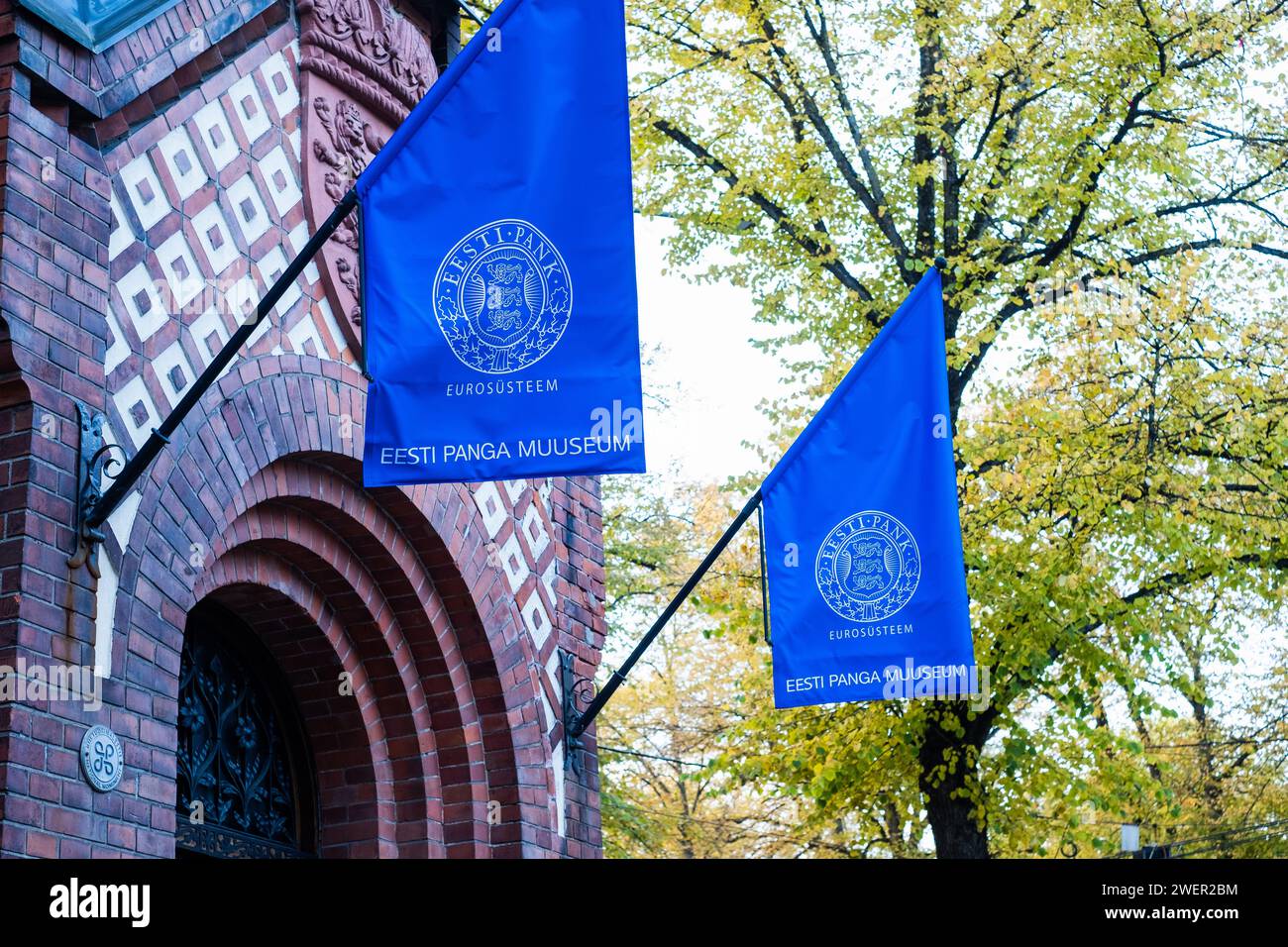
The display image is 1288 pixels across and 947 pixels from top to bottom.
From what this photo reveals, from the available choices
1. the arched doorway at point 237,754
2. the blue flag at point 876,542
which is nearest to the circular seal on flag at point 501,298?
the arched doorway at point 237,754

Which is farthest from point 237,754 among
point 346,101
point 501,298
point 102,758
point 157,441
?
point 346,101

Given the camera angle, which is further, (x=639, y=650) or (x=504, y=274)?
(x=639, y=650)

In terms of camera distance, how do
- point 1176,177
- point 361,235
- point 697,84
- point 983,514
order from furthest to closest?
point 697,84 < point 1176,177 < point 983,514 < point 361,235

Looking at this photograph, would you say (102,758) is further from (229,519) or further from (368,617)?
(368,617)

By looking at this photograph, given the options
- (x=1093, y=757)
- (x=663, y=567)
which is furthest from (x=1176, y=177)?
(x=663, y=567)

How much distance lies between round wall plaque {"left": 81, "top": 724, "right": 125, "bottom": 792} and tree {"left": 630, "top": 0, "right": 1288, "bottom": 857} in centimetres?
930

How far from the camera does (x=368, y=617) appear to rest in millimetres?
8008

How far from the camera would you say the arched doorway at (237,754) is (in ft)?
22.7

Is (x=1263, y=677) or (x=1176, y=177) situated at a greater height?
(x=1176, y=177)

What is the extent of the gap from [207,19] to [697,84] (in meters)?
10.0

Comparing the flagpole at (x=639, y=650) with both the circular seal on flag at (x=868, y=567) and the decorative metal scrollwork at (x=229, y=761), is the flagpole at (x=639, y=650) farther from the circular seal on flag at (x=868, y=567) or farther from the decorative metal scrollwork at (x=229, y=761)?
the decorative metal scrollwork at (x=229, y=761)

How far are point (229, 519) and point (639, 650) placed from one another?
2.78m

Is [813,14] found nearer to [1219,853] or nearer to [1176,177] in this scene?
[1176,177]
